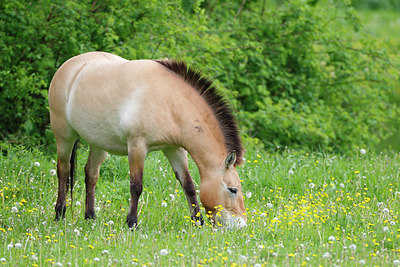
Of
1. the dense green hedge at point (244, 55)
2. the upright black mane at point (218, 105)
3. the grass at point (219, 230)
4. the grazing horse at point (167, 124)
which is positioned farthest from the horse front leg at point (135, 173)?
the dense green hedge at point (244, 55)

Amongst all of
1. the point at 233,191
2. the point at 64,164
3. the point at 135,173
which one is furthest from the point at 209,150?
the point at 64,164

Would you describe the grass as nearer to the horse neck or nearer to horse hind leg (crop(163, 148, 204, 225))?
horse hind leg (crop(163, 148, 204, 225))

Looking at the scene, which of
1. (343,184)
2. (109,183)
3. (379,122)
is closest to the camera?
(343,184)

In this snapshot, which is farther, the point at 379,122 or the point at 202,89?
the point at 379,122

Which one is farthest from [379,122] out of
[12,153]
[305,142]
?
[12,153]

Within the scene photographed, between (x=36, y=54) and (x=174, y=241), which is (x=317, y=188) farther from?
(x=36, y=54)

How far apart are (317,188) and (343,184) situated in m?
0.42

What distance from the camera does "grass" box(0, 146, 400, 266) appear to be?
4961mm

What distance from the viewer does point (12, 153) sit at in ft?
25.8

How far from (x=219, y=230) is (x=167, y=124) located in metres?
1.15

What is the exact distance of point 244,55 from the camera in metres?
10.1

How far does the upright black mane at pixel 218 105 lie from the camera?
5977mm

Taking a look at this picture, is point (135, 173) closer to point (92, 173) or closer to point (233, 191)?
point (233, 191)

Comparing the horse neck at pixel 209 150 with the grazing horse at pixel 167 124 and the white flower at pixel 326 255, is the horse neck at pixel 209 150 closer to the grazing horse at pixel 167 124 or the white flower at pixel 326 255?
the grazing horse at pixel 167 124
